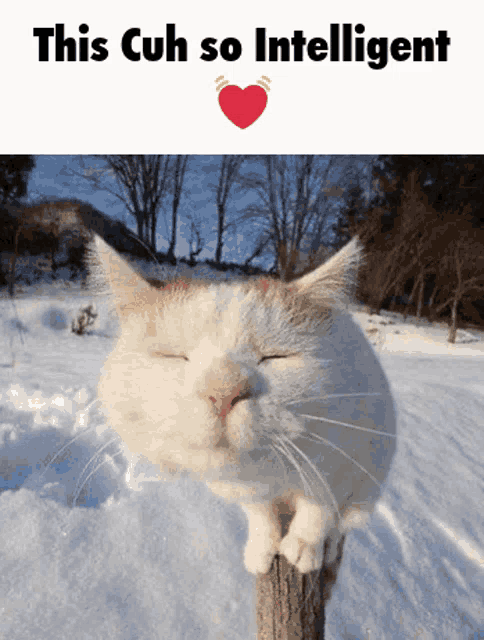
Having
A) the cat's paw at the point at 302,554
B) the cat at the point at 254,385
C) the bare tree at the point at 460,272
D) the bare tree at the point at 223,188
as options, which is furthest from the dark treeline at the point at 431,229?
the cat's paw at the point at 302,554

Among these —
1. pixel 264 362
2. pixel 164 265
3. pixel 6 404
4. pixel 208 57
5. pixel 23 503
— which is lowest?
pixel 23 503

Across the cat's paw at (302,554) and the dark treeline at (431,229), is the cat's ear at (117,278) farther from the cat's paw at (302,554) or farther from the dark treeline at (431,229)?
the dark treeline at (431,229)

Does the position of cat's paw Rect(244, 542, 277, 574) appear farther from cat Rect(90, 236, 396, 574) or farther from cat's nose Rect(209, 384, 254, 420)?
cat's nose Rect(209, 384, 254, 420)

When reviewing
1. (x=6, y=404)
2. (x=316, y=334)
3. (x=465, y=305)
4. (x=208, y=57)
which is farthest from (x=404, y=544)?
(x=208, y=57)

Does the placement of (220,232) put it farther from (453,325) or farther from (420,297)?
(453,325)

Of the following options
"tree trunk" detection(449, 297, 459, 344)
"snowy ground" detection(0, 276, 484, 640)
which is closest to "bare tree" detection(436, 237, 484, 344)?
"tree trunk" detection(449, 297, 459, 344)

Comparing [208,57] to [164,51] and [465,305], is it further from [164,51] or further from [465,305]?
[465,305]
